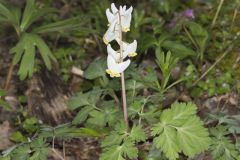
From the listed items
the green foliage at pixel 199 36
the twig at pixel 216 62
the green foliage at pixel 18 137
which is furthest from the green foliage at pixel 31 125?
the green foliage at pixel 199 36

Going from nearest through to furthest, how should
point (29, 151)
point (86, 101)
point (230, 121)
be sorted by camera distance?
point (29, 151) → point (230, 121) → point (86, 101)

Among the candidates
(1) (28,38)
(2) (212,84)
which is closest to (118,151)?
(1) (28,38)

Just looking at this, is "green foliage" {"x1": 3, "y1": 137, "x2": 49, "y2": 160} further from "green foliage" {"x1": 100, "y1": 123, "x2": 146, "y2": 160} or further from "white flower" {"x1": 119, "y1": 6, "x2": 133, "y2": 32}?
"white flower" {"x1": 119, "y1": 6, "x2": 133, "y2": 32}

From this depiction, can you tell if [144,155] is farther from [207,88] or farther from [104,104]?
[207,88]

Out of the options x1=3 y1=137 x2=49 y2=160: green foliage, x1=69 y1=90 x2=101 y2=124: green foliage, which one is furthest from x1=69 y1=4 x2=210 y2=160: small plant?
x1=3 y1=137 x2=49 y2=160: green foliage

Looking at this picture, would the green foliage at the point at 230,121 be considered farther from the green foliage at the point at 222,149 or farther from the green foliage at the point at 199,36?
the green foliage at the point at 199,36

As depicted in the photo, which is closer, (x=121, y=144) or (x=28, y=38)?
(x=121, y=144)

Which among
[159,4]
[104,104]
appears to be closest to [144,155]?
[104,104]

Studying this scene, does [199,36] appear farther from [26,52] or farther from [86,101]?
[26,52]
